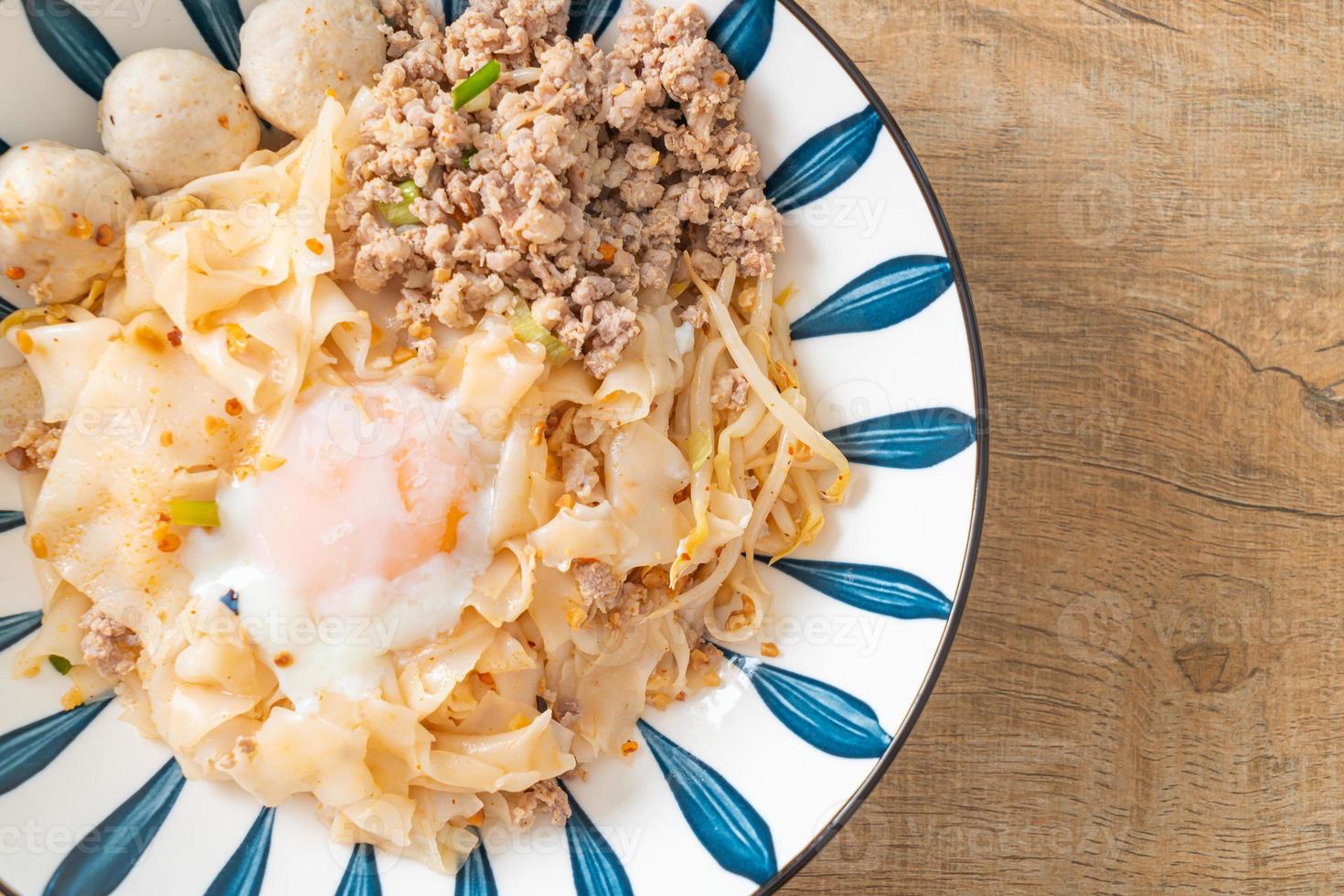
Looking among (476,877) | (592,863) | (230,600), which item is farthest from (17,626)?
(592,863)

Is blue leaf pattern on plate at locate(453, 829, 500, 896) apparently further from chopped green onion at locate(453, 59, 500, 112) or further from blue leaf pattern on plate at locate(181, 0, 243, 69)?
blue leaf pattern on plate at locate(181, 0, 243, 69)

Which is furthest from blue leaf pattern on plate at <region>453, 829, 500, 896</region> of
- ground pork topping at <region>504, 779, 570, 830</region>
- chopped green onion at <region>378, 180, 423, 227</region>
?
chopped green onion at <region>378, 180, 423, 227</region>

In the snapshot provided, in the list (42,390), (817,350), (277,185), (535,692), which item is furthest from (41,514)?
(817,350)

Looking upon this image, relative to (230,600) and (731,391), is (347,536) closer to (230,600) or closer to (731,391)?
(230,600)

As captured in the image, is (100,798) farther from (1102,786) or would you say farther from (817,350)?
(1102,786)

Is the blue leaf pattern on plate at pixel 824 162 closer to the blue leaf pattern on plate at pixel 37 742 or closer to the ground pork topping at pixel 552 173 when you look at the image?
the ground pork topping at pixel 552 173

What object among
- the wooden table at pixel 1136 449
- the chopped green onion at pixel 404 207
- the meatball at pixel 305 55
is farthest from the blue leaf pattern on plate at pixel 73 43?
the wooden table at pixel 1136 449

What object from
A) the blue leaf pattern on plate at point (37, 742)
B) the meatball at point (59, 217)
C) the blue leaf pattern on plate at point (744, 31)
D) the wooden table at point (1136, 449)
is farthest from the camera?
the wooden table at point (1136, 449)
